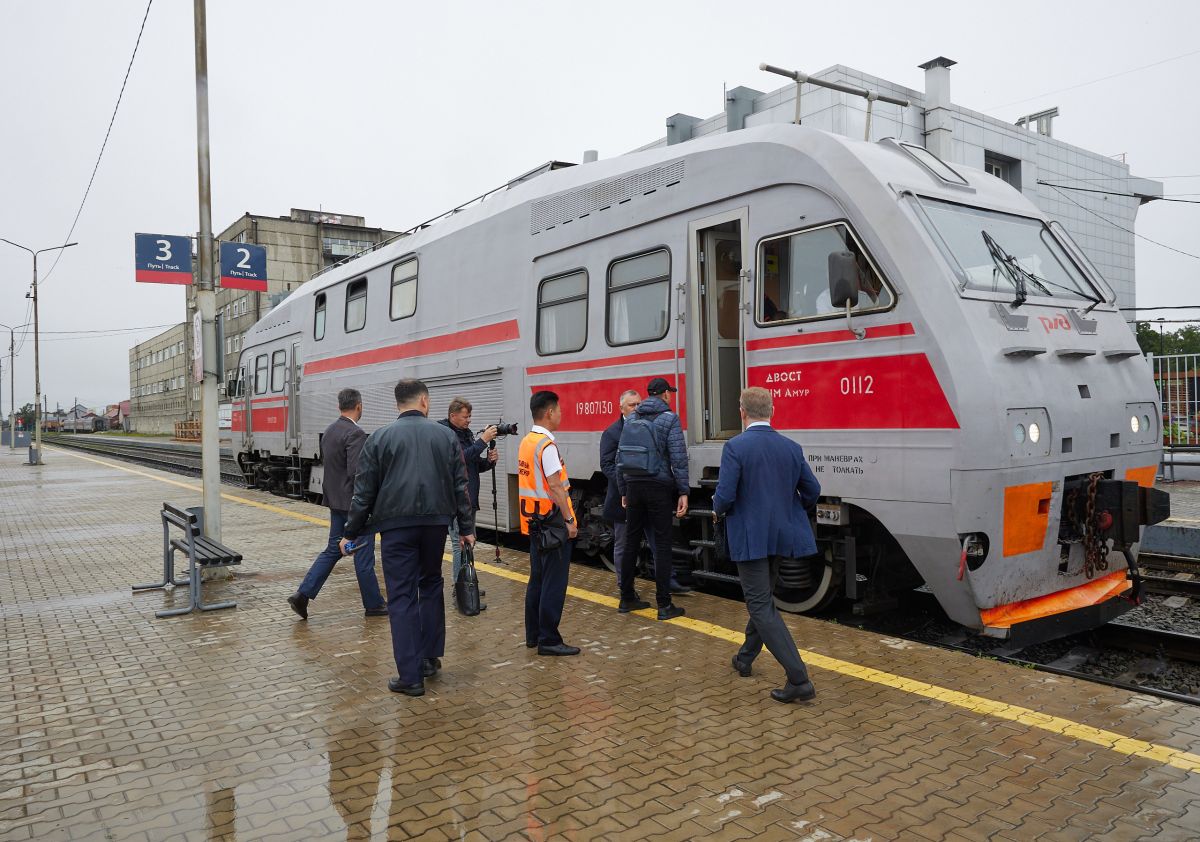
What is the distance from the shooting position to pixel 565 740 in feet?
14.1

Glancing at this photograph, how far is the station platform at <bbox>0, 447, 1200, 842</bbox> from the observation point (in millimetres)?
3477

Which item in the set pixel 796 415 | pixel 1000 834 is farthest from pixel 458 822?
pixel 796 415

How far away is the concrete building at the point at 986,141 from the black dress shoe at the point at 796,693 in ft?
48.8

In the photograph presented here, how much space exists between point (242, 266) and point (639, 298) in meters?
4.78

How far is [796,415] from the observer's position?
6.36 m

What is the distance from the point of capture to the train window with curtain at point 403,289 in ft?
38.2

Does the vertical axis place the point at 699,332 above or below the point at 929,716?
above

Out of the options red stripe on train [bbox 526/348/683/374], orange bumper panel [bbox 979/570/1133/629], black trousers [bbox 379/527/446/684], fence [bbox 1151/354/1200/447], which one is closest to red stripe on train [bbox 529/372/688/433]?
red stripe on train [bbox 526/348/683/374]

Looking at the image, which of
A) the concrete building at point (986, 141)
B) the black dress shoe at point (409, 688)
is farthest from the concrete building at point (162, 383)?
the black dress shoe at point (409, 688)

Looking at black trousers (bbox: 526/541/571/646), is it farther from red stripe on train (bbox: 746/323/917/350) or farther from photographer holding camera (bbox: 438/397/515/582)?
red stripe on train (bbox: 746/323/917/350)

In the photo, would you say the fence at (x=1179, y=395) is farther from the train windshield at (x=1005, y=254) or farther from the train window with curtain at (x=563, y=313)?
the train window with curtain at (x=563, y=313)

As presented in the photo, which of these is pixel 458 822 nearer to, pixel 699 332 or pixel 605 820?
pixel 605 820

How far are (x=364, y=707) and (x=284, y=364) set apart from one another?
12398 millimetres

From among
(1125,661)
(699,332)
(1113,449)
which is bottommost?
(1125,661)
